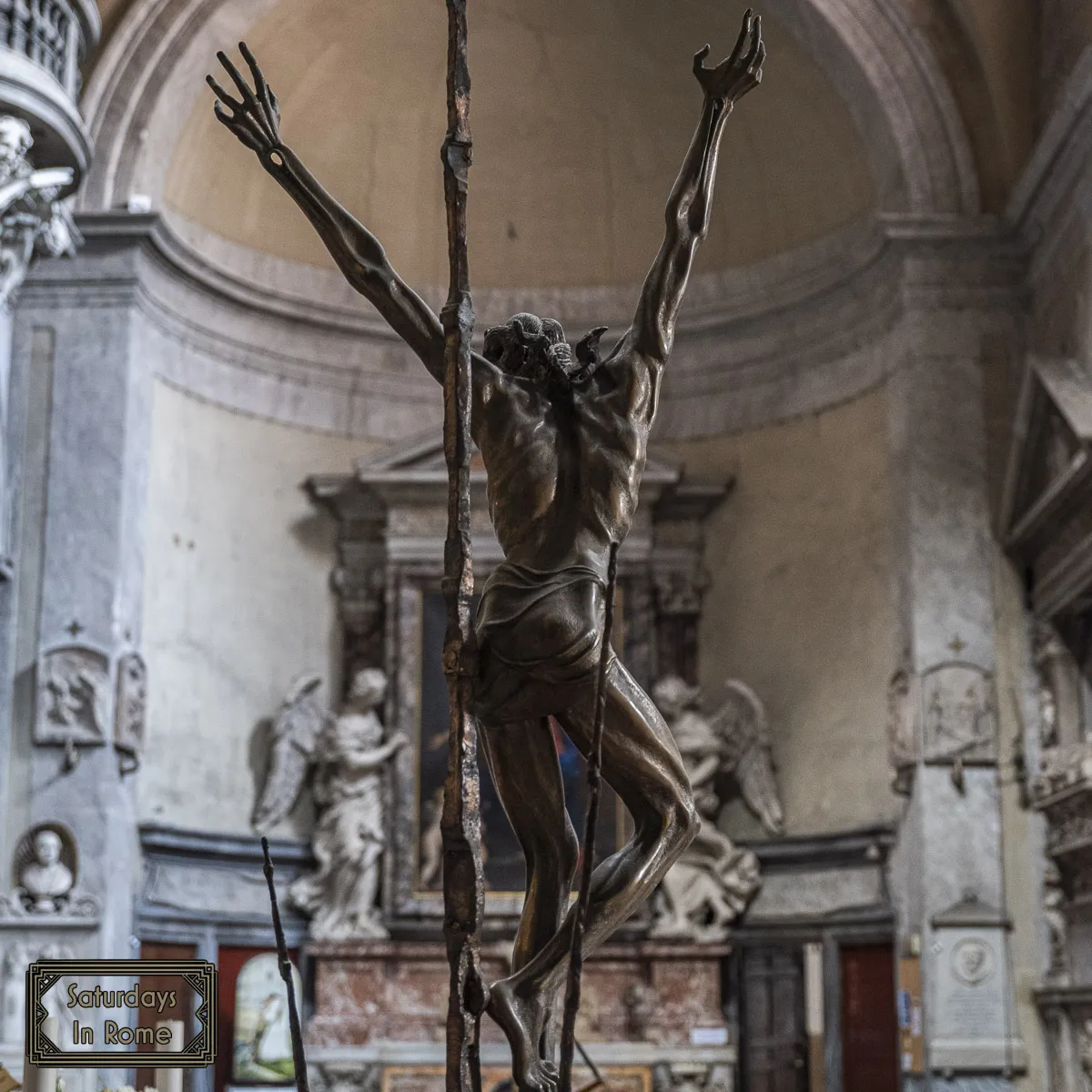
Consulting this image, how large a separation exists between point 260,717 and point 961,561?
17.8ft

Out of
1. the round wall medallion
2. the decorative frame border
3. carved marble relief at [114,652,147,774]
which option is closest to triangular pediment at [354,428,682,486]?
carved marble relief at [114,652,147,774]

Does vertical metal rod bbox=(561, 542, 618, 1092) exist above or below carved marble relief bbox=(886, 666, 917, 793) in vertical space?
below

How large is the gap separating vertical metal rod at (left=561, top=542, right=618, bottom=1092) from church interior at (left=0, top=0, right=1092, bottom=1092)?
7.86 m

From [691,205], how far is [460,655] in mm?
1162

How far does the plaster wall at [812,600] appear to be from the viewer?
13320mm

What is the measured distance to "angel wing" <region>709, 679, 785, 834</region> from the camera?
13.8 meters

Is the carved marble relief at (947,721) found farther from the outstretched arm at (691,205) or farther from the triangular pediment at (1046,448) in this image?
the outstretched arm at (691,205)

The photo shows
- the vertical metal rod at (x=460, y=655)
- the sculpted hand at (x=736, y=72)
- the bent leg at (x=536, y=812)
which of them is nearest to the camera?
the vertical metal rod at (x=460, y=655)

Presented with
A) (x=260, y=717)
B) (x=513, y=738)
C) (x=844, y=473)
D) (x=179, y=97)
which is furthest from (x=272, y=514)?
(x=513, y=738)

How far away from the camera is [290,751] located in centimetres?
1398

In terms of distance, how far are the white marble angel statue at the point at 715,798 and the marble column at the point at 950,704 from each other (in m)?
1.40

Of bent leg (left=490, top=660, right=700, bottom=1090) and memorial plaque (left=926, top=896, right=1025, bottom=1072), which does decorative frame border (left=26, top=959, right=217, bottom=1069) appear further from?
memorial plaque (left=926, top=896, right=1025, bottom=1072)

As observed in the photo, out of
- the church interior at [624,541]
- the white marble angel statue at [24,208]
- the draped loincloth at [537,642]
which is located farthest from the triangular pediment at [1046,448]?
the draped loincloth at [537,642]

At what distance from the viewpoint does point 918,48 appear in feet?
43.1
